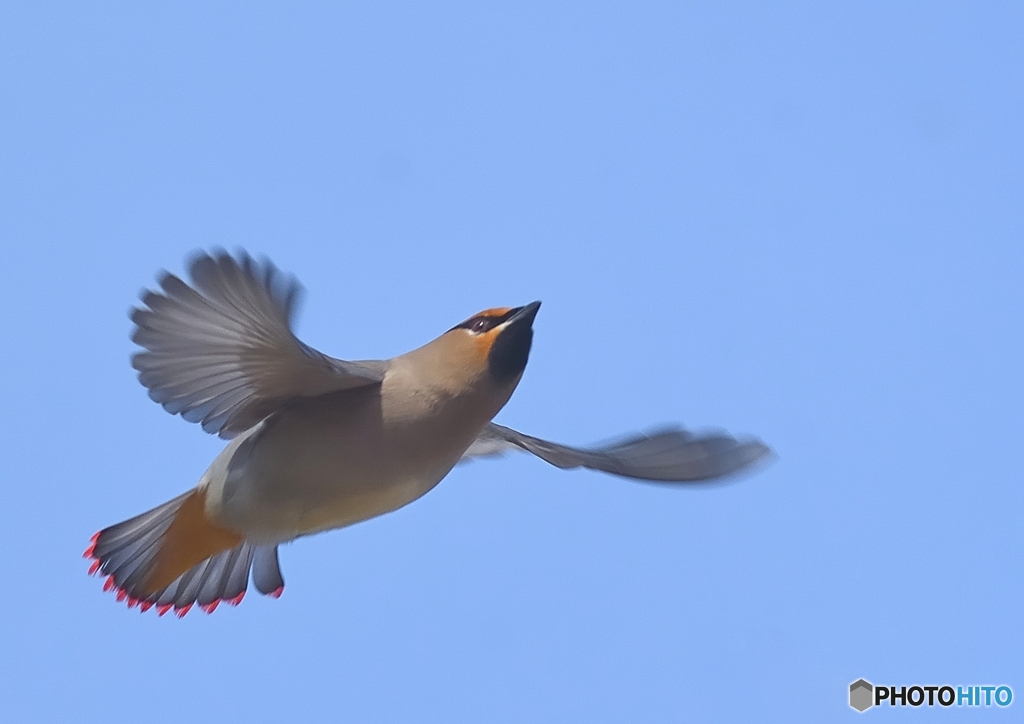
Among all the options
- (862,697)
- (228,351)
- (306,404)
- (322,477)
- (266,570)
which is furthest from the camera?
(266,570)

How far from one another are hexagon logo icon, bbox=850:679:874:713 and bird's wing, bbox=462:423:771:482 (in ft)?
3.54

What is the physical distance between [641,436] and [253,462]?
5.80ft

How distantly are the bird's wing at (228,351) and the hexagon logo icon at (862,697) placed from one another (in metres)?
2.48

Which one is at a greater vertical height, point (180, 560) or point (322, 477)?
point (322, 477)

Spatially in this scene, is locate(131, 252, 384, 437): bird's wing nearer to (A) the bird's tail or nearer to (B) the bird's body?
(B) the bird's body

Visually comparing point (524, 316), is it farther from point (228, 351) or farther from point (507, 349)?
point (228, 351)

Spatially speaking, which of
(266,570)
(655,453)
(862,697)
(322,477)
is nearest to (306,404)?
(322,477)

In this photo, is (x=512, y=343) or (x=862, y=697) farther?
(x=862, y=697)

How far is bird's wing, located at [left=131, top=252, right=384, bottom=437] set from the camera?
15.6 ft

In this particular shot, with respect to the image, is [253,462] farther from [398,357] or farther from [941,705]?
[941,705]

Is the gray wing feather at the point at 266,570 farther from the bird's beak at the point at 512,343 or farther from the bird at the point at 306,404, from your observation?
the bird's beak at the point at 512,343

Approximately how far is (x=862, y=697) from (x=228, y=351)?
3068 mm

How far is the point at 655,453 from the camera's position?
6.33 metres

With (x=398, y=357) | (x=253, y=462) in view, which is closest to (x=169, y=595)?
(x=253, y=462)
